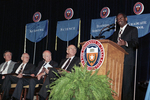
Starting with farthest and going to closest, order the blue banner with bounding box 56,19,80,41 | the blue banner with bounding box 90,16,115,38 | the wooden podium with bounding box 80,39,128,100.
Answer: the blue banner with bounding box 56,19,80,41 → the blue banner with bounding box 90,16,115,38 → the wooden podium with bounding box 80,39,128,100

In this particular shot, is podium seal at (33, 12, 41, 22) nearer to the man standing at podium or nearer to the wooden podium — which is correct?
the man standing at podium

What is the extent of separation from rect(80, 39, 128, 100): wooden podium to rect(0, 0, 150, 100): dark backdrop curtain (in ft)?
7.07

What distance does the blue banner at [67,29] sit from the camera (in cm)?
584

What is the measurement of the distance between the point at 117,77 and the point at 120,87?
15 centimetres

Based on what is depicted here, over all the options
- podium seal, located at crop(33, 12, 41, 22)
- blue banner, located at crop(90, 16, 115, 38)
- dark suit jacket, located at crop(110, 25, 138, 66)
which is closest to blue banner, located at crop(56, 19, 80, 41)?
blue banner, located at crop(90, 16, 115, 38)

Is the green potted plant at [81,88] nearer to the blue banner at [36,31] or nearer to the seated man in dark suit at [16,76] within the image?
the seated man in dark suit at [16,76]

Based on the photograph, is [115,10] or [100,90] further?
[115,10]

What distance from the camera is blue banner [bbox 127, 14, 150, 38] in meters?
4.58

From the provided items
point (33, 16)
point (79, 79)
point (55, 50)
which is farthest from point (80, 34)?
point (79, 79)

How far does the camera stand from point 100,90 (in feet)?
5.98

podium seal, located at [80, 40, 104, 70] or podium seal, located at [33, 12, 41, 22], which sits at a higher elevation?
podium seal, located at [33, 12, 41, 22]

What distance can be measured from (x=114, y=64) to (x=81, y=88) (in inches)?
33.6

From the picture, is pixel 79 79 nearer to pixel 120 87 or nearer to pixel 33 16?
pixel 120 87

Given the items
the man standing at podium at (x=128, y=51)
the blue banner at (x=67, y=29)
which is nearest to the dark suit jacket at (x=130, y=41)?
the man standing at podium at (x=128, y=51)
